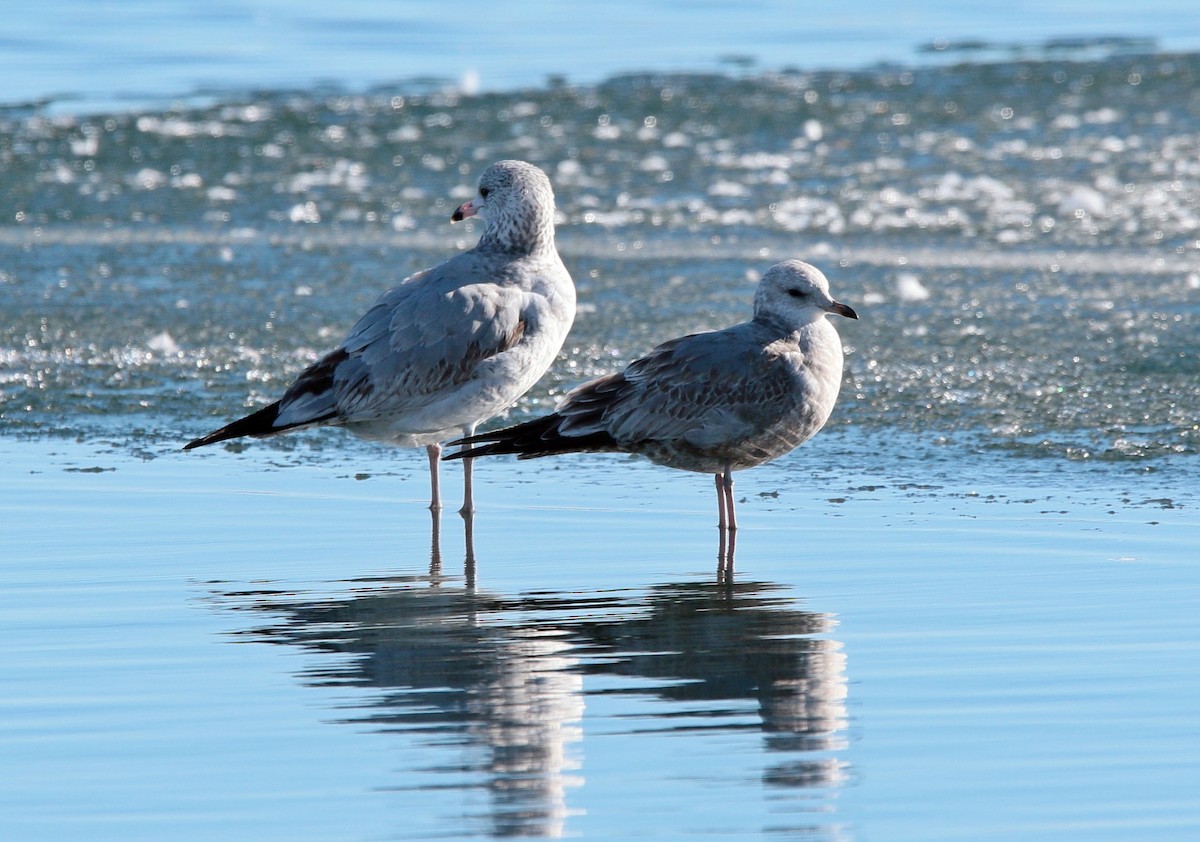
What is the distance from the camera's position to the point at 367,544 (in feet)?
19.1

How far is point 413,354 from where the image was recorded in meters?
6.20

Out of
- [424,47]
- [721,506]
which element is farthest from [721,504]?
[424,47]

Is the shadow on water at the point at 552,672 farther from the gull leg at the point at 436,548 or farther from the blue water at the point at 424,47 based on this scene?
the blue water at the point at 424,47

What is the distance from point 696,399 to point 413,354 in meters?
1.01

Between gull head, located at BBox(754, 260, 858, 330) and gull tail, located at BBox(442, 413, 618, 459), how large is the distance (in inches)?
28.9

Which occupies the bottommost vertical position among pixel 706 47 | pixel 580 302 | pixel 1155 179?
pixel 580 302

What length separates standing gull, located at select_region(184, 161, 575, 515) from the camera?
6.21m

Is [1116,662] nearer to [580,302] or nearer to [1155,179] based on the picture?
[580,302]

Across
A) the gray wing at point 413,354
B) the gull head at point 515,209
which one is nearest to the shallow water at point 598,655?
the gray wing at point 413,354

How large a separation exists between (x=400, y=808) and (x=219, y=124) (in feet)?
A: 38.4

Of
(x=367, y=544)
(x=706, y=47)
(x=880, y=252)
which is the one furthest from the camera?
(x=706, y=47)

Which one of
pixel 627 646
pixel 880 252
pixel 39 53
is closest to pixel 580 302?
pixel 880 252

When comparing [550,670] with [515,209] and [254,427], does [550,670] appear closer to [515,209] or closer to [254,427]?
[254,427]

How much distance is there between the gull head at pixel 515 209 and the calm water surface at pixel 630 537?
877 millimetres
